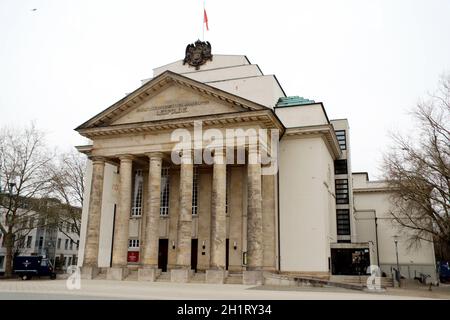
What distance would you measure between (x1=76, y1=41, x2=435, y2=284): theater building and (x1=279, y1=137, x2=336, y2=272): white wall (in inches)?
3.0

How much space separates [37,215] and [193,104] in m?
21.6

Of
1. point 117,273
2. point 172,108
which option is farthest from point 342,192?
point 117,273

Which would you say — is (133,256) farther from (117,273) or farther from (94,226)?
(117,273)

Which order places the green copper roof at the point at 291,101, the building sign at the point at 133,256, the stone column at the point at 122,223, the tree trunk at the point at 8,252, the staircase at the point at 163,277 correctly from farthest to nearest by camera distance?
the tree trunk at the point at 8,252 < the green copper roof at the point at 291,101 < the building sign at the point at 133,256 < the stone column at the point at 122,223 < the staircase at the point at 163,277

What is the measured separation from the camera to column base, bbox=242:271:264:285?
2671 centimetres

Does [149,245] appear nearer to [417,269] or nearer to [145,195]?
[145,195]

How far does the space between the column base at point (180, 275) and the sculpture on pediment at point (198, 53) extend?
18.7 meters

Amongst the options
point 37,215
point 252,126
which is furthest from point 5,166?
point 252,126

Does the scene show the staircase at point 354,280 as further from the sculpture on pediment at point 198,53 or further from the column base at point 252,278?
the sculpture on pediment at point 198,53

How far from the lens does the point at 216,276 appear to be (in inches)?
1084

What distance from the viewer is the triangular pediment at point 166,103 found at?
102 feet

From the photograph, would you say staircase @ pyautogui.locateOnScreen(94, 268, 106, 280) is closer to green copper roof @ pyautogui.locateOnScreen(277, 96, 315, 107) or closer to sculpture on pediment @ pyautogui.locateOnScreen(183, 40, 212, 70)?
sculpture on pediment @ pyautogui.locateOnScreen(183, 40, 212, 70)

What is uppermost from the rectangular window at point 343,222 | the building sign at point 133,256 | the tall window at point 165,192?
the tall window at point 165,192

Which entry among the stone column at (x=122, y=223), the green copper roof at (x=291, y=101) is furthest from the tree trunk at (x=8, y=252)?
the green copper roof at (x=291, y=101)
